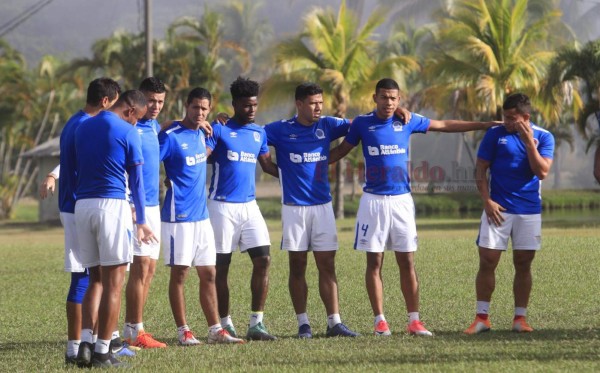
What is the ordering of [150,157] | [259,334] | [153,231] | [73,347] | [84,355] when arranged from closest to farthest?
[84,355]
[73,347]
[150,157]
[153,231]
[259,334]

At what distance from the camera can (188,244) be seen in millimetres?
9820

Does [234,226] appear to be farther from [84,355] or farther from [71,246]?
[84,355]

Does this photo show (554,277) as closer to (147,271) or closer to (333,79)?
(147,271)

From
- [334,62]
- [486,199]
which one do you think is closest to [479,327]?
[486,199]

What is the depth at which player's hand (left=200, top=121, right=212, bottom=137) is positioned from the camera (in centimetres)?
992

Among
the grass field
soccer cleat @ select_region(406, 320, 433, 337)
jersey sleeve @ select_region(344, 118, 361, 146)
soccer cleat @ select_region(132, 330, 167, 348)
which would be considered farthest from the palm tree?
soccer cleat @ select_region(132, 330, 167, 348)

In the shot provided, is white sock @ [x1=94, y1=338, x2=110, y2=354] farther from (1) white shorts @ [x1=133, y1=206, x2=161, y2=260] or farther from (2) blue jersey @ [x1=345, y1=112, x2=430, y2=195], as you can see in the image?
(2) blue jersey @ [x1=345, y1=112, x2=430, y2=195]

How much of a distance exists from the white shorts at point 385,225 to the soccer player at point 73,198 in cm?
286

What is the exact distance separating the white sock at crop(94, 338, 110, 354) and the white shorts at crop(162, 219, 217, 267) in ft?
5.16

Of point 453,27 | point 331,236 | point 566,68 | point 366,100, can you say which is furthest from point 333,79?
point 331,236

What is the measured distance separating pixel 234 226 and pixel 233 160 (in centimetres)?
67

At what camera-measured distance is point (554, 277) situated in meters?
15.0

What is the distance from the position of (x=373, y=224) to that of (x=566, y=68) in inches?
905

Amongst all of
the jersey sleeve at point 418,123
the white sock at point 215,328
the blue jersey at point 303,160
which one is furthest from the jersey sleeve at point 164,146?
the jersey sleeve at point 418,123
